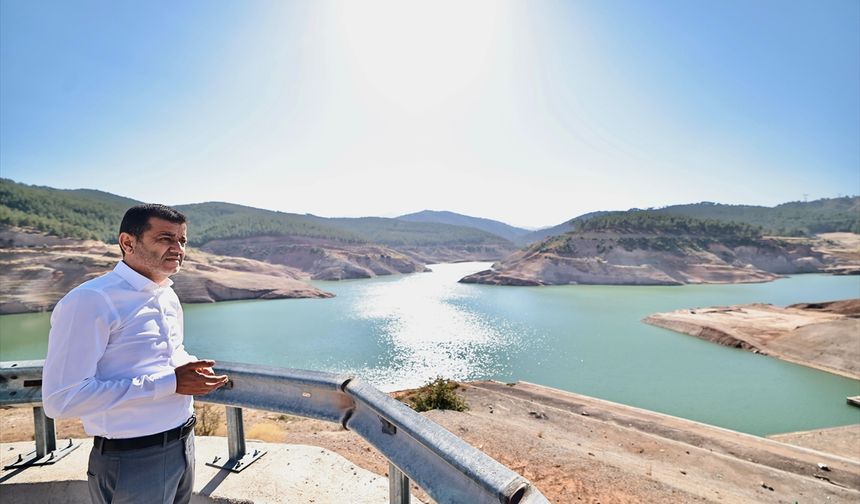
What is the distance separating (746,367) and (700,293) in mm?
37283

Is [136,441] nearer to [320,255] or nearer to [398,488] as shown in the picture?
[398,488]

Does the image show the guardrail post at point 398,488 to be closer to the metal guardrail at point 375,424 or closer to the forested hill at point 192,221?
the metal guardrail at point 375,424

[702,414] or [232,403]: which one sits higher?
[232,403]

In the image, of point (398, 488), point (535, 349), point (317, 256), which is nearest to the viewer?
point (398, 488)

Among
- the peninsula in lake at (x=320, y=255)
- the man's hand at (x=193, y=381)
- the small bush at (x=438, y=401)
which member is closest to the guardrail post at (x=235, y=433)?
the man's hand at (x=193, y=381)

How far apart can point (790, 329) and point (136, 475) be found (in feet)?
115

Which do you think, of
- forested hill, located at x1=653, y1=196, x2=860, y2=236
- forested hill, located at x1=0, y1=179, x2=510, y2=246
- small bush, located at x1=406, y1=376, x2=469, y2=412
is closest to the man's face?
small bush, located at x1=406, y1=376, x2=469, y2=412

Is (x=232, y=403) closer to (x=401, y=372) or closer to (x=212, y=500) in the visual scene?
(x=212, y=500)

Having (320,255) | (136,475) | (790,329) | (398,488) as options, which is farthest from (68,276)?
(790,329)

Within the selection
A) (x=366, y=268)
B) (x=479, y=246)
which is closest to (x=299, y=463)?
(x=366, y=268)

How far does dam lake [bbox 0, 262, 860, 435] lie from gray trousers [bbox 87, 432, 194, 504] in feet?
55.1

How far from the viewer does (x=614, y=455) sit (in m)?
7.91

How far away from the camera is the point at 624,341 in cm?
2867

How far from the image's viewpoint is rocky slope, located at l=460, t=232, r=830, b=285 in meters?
66.1
